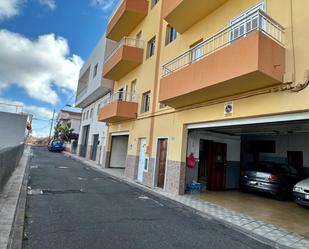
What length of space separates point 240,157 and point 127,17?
12.1 meters

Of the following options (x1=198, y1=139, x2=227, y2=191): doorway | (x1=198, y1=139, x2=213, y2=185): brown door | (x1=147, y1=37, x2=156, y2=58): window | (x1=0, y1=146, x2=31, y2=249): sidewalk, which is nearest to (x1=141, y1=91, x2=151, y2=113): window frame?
(x1=147, y1=37, x2=156, y2=58): window

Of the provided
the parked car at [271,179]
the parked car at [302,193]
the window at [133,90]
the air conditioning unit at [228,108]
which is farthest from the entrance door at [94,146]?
the parked car at [302,193]

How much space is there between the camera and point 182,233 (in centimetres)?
616

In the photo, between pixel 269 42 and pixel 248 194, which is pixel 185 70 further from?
pixel 248 194

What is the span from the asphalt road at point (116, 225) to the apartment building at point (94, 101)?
Answer: 14.1m

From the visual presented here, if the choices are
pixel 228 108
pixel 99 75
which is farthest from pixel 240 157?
pixel 99 75

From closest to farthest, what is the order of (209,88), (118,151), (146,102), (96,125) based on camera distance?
(209,88)
(146,102)
(118,151)
(96,125)

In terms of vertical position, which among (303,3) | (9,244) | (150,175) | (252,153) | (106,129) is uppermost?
(303,3)

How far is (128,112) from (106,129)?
622 cm

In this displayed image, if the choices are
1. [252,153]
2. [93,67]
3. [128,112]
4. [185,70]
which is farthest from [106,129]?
[185,70]

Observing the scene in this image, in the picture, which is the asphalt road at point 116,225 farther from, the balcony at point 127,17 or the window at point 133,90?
the balcony at point 127,17

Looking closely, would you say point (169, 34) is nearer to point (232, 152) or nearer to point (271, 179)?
point (232, 152)

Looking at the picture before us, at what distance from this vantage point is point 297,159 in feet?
43.5

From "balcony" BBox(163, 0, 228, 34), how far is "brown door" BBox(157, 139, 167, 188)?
5585 mm
